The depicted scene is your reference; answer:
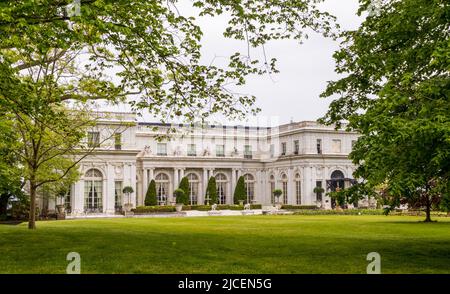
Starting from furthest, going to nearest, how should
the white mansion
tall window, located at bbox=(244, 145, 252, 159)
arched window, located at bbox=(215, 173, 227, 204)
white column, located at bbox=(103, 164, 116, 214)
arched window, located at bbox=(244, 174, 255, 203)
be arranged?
tall window, located at bbox=(244, 145, 252, 159) < arched window, located at bbox=(244, 174, 255, 203) < arched window, located at bbox=(215, 173, 227, 204) < the white mansion < white column, located at bbox=(103, 164, 116, 214)

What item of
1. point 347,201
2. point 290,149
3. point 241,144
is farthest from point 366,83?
point 241,144

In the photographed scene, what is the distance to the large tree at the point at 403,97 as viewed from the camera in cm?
985

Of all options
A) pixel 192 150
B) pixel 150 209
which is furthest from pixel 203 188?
pixel 150 209

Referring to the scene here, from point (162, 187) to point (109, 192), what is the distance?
9.19 metres

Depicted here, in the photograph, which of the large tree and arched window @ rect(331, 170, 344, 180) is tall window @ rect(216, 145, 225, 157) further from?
the large tree

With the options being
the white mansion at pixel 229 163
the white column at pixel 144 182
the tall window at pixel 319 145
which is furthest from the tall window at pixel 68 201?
the tall window at pixel 319 145

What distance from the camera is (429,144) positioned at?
10492mm

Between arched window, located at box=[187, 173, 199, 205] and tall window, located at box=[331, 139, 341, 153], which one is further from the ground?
tall window, located at box=[331, 139, 341, 153]

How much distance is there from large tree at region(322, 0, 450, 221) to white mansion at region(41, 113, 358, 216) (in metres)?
42.1

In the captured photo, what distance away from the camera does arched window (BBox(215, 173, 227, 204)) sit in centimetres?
6531

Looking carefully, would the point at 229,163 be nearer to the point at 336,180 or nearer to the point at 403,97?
the point at 336,180

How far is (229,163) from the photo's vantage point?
65188 millimetres

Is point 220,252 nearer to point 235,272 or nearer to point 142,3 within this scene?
point 235,272

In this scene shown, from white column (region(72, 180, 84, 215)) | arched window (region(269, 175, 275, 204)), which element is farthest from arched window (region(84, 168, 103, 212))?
arched window (region(269, 175, 275, 204))
